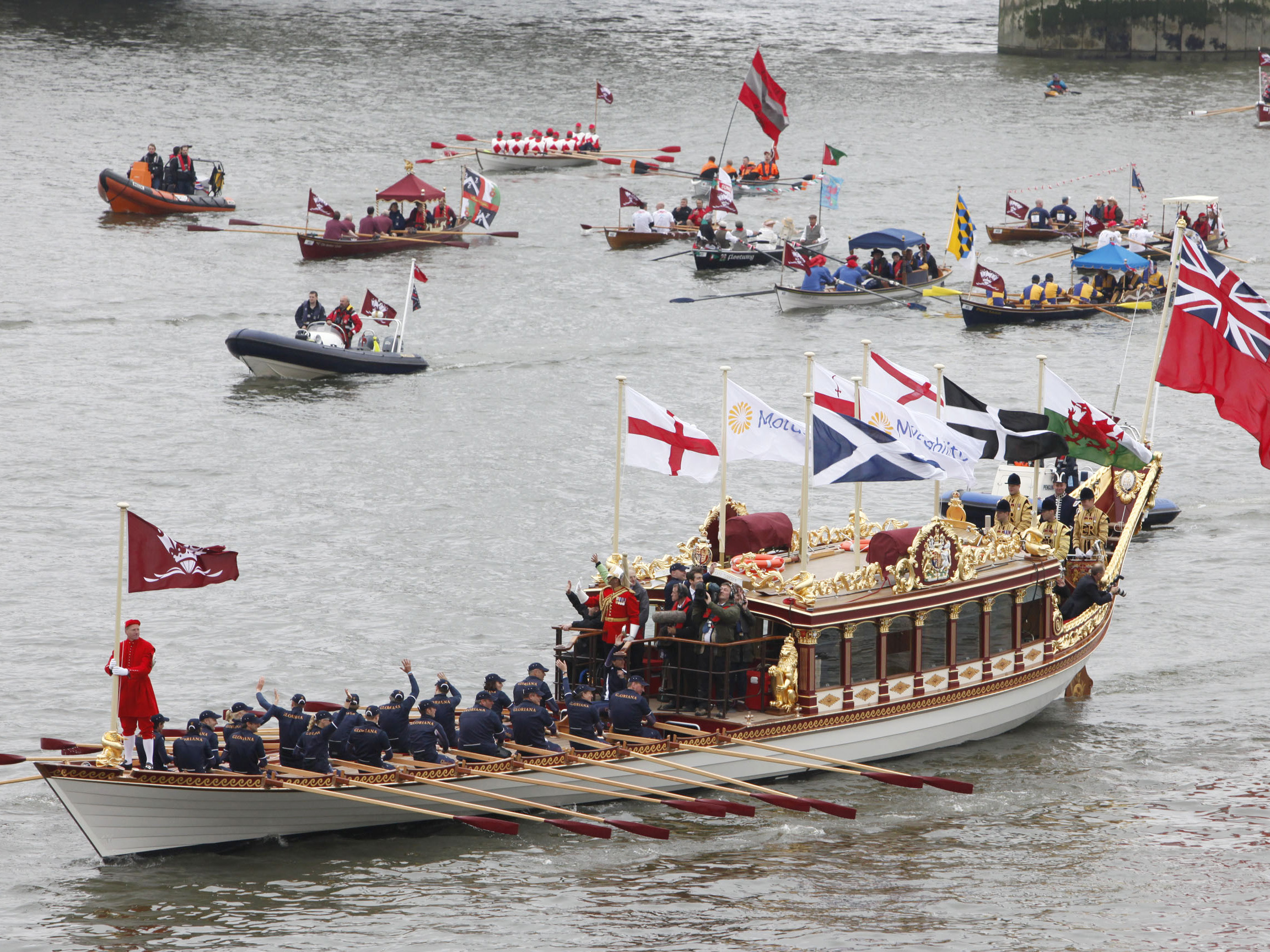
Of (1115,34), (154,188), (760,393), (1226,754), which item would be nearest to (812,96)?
(1115,34)

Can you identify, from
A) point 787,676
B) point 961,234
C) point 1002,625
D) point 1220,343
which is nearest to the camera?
point 787,676

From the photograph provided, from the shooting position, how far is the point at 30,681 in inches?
1240

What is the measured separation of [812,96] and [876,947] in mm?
73393

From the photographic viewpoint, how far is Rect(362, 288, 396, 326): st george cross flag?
1993 inches

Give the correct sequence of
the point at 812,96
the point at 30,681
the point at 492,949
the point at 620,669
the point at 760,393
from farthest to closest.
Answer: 1. the point at 812,96
2. the point at 760,393
3. the point at 30,681
4. the point at 620,669
5. the point at 492,949

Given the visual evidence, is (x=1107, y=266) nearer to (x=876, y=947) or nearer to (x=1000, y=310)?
(x=1000, y=310)

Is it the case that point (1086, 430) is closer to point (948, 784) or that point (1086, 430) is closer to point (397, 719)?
point (948, 784)

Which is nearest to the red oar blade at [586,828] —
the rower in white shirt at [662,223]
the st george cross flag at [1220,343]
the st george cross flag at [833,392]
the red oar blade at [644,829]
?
the red oar blade at [644,829]

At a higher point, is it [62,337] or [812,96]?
[812,96]

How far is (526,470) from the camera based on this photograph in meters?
44.6

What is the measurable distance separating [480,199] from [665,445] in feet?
122

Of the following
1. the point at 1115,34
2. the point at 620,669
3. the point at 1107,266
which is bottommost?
the point at 620,669

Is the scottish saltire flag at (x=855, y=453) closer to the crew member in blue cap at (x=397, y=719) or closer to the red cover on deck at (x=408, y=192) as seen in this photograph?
the crew member in blue cap at (x=397, y=719)

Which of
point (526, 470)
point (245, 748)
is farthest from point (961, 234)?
point (245, 748)
